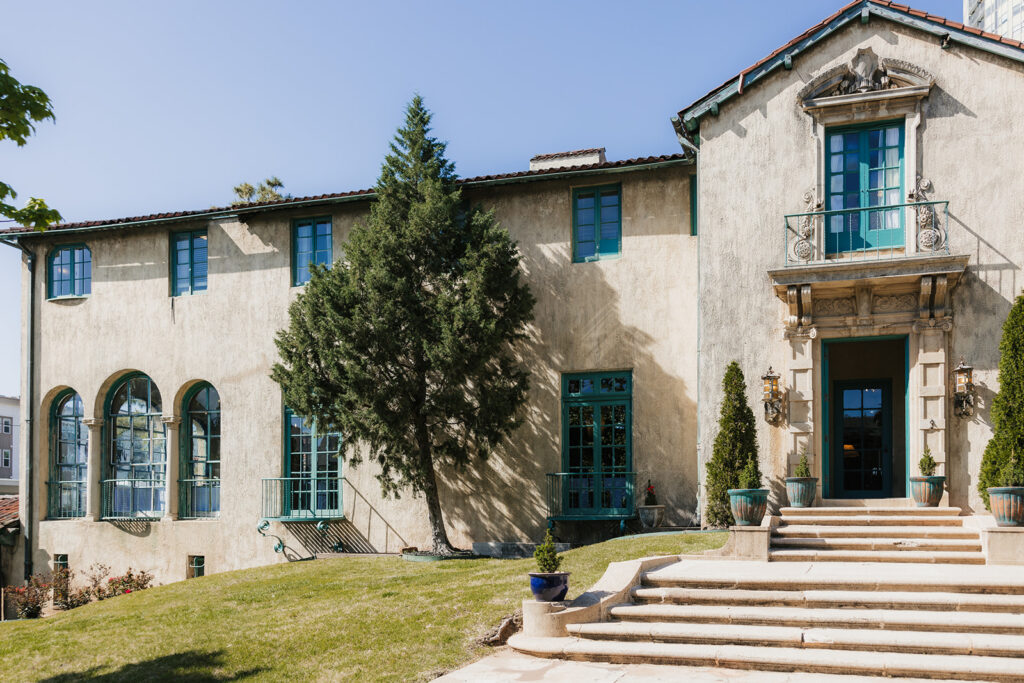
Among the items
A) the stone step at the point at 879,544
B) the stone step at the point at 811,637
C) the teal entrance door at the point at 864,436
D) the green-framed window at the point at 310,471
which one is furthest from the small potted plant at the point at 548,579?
the green-framed window at the point at 310,471

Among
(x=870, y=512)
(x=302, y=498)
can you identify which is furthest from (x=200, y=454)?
(x=870, y=512)

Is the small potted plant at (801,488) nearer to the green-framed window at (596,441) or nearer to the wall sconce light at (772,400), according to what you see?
the wall sconce light at (772,400)

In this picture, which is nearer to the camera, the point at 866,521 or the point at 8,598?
the point at 866,521

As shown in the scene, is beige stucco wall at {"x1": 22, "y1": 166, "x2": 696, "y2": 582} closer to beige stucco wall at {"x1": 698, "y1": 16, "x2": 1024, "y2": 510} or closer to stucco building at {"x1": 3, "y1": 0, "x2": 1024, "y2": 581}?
stucco building at {"x1": 3, "y1": 0, "x2": 1024, "y2": 581}

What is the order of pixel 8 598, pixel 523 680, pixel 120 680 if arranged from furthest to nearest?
pixel 8 598
pixel 120 680
pixel 523 680

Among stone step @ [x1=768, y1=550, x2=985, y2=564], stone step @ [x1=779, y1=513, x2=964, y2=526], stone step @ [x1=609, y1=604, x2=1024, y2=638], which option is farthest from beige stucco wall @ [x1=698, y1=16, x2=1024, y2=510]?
stone step @ [x1=609, y1=604, x2=1024, y2=638]

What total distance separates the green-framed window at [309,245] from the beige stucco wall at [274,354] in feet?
0.64

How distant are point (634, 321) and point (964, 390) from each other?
5.86 metres

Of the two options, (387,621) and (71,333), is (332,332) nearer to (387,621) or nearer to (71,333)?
(387,621)

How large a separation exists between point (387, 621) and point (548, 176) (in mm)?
9585

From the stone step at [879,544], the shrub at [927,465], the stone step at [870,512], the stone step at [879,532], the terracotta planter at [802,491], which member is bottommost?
the stone step at [879,544]

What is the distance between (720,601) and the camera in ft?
34.0

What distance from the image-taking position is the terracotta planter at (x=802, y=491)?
1425 cm

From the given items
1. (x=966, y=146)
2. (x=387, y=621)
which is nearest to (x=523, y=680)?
(x=387, y=621)
